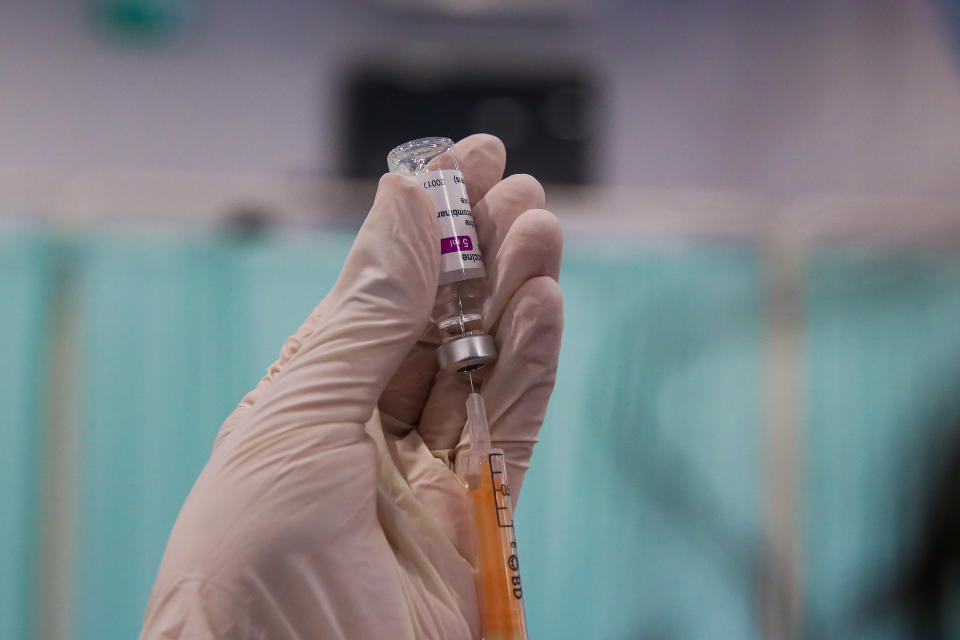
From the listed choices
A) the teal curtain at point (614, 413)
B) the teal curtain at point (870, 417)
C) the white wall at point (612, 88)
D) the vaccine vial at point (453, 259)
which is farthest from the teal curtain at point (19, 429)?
the teal curtain at point (870, 417)

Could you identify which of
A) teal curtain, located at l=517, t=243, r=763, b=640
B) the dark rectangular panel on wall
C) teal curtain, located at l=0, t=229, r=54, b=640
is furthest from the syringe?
the dark rectangular panel on wall

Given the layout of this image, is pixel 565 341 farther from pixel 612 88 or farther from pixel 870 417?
pixel 612 88

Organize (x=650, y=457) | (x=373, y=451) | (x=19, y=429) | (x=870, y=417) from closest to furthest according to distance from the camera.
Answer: (x=373, y=451), (x=19, y=429), (x=650, y=457), (x=870, y=417)

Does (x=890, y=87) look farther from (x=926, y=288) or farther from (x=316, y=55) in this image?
(x=316, y=55)

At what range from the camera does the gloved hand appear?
69 centimetres

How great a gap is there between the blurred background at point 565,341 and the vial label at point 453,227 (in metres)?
0.66

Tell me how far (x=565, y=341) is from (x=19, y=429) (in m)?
0.95

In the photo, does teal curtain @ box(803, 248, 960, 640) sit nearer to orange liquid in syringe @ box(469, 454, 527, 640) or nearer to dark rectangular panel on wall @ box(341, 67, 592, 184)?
dark rectangular panel on wall @ box(341, 67, 592, 184)

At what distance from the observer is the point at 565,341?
1478mm

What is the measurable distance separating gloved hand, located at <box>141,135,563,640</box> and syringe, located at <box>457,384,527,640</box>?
0.10 feet

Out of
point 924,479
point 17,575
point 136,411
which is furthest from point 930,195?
point 17,575

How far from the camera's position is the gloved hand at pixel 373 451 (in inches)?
27.0

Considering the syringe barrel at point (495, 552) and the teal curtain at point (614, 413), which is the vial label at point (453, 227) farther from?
the teal curtain at point (614, 413)

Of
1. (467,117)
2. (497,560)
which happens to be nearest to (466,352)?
(497,560)
